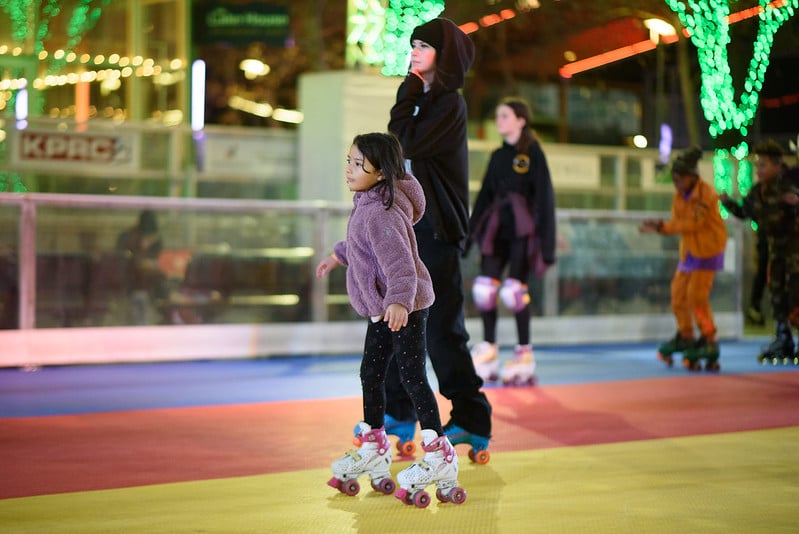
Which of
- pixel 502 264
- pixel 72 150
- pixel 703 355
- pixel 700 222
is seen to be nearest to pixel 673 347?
pixel 703 355

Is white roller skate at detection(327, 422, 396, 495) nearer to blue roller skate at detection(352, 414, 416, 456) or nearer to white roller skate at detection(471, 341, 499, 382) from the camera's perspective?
blue roller skate at detection(352, 414, 416, 456)

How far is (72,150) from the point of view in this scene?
1532 centimetres

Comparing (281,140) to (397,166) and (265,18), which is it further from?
(397,166)

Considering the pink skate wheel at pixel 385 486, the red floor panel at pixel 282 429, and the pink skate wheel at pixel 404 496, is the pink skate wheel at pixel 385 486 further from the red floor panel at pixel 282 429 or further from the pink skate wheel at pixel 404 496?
the red floor panel at pixel 282 429

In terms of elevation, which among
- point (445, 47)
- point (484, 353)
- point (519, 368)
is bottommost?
point (519, 368)

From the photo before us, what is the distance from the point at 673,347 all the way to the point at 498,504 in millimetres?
6014

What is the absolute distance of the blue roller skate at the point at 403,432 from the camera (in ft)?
19.1

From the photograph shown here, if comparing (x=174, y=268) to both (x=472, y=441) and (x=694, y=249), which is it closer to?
(x=694, y=249)

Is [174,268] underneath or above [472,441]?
above

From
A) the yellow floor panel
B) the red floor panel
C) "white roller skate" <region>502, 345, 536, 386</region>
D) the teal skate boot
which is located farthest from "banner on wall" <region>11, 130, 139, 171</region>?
the yellow floor panel

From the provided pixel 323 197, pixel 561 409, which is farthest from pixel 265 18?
pixel 561 409

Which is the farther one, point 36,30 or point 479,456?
point 36,30

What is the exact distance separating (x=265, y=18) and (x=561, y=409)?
47.4ft

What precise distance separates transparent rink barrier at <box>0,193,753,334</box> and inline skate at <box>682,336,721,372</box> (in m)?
2.69
